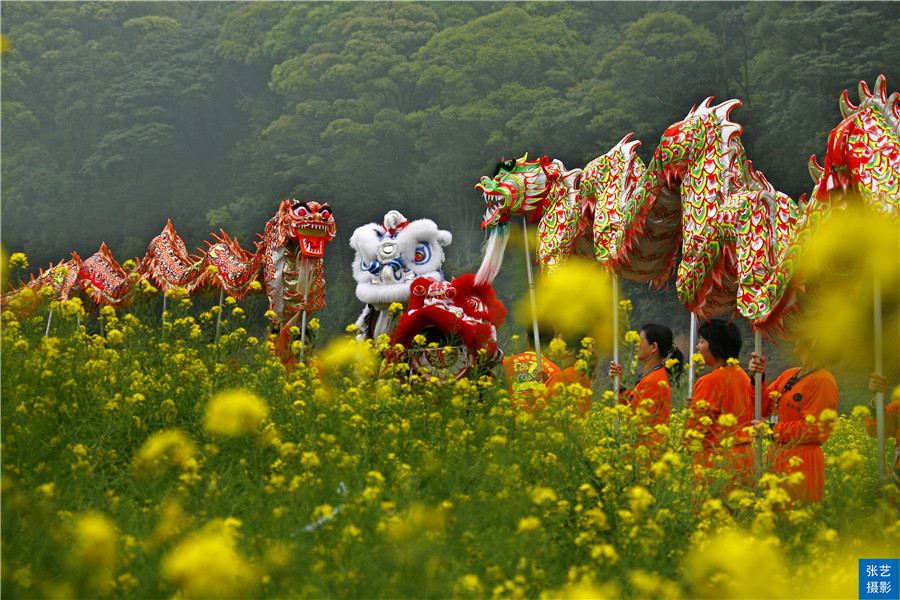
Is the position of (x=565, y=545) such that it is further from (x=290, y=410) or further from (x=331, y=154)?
(x=331, y=154)

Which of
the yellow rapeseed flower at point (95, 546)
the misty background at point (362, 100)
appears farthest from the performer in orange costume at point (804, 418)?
the misty background at point (362, 100)

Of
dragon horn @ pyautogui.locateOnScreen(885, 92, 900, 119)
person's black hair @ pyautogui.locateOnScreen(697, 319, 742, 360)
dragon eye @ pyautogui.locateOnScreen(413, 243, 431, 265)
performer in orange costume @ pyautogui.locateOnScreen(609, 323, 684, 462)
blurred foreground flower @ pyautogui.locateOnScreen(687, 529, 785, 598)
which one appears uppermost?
dragon horn @ pyautogui.locateOnScreen(885, 92, 900, 119)

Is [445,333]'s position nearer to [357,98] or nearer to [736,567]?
[736,567]

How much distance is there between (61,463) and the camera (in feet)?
13.2

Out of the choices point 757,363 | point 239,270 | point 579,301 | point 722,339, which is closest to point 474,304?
point 579,301

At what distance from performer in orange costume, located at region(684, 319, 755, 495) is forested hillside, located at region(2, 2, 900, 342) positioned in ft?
39.0

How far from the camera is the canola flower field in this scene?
2.88 metres

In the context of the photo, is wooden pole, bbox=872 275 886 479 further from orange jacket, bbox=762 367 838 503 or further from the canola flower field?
orange jacket, bbox=762 367 838 503

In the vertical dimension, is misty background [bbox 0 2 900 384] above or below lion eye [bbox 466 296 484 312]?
above

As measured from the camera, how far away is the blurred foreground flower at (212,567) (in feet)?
8.09

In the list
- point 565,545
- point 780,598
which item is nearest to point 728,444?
point 565,545

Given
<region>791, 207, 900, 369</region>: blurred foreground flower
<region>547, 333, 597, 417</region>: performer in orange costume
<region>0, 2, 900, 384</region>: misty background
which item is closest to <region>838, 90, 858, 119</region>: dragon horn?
<region>791, 207, 900, 369</region>: blurred foreground flower

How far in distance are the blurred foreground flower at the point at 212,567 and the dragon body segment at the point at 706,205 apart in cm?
294

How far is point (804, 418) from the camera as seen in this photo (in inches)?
175
